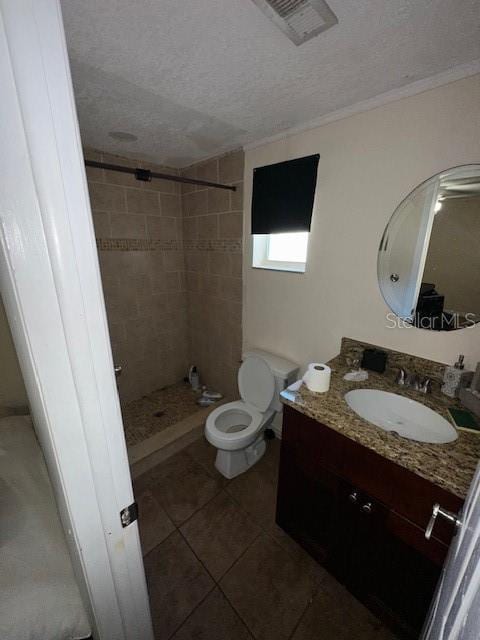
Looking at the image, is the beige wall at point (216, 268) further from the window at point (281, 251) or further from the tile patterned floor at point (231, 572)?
the tile patterned floor at point (231, 572)

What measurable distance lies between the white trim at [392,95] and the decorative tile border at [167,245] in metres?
0.82

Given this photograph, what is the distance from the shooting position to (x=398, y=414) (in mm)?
1295

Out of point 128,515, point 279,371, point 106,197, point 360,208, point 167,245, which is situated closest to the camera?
point 128,515

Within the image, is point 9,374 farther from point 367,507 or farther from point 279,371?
point 367,507

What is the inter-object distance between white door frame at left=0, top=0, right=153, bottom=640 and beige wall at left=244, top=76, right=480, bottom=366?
1408 mm

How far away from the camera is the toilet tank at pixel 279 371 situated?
1.81m

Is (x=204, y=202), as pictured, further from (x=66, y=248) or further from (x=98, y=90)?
(x=66, y=248)

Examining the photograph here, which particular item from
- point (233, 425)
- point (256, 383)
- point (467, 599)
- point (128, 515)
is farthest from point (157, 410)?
point (467, 599)

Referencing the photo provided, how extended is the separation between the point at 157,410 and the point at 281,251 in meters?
1.93

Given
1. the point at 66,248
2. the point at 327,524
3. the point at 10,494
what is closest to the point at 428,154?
the point at 66,248

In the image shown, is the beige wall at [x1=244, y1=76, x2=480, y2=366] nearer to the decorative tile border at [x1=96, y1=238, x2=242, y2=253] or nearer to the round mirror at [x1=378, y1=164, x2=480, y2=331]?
the round mirror at [x1=378, y1=164, x2=480, y2=331]

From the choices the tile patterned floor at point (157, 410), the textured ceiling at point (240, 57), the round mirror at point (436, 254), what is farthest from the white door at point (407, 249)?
the tile patterned floor at point (157, 410)

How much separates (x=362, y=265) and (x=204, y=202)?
1490 mm

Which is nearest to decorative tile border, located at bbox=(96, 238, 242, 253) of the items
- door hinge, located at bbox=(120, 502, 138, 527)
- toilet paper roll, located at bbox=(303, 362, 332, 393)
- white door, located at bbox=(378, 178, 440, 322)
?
white door, located at bbox=(378, 178, 440, 322)
